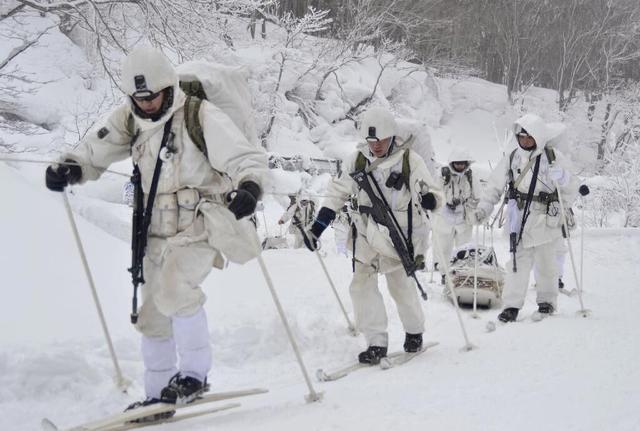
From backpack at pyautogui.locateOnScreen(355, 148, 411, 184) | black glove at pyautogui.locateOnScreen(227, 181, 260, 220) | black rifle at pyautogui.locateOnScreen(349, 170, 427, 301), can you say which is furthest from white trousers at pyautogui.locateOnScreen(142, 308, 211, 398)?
backpack at pyautogui.locateOnScreen(355, 148, 411, 184)

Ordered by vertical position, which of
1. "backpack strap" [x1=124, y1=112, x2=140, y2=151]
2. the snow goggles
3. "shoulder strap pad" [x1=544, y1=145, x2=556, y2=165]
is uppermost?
the snow goggles

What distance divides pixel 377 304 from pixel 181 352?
82.9 inches

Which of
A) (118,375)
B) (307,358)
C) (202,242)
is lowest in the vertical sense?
(307,358)

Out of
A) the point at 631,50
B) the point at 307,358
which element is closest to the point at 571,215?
the point at 307,358

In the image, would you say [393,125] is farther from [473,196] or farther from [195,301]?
[473,196]

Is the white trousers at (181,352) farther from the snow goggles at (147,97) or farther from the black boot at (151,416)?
the snow goggles at (147,97)

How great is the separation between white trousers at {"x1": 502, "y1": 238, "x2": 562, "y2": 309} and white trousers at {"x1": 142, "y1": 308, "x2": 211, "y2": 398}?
4.21m

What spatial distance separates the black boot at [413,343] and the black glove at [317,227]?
1.14 m

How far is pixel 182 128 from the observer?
344 cm

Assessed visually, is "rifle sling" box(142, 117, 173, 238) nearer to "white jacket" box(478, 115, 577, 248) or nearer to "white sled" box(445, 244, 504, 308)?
"white jacket" box(478, 115, 577, 248)

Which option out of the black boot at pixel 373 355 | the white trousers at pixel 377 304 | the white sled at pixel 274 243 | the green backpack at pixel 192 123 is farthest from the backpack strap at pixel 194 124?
the white sled at pixel 274 243

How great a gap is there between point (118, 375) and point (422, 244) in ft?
8.33

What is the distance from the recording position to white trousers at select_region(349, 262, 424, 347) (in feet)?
16.5

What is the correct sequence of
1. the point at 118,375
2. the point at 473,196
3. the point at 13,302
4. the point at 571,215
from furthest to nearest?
the point at 473,196
the point at 571,215
the point at 13,302
the point at 118,375
